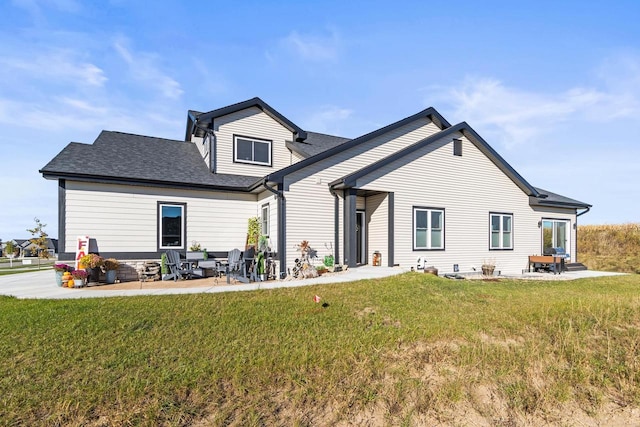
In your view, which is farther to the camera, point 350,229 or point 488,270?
point 488,270

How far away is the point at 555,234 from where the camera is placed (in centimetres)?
1720

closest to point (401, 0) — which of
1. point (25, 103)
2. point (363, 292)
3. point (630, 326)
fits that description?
point (363, 292)

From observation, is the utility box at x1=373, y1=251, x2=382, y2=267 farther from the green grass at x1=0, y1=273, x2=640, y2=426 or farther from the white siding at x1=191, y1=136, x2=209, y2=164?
the white siding at x1=191, y1=136, x2=209, y2=164

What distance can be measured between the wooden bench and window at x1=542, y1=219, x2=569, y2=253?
91 cm

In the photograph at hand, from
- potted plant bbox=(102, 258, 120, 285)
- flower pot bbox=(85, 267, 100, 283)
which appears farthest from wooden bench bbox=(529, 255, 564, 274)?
flower pot bbox=(85, 267, 100, 283)

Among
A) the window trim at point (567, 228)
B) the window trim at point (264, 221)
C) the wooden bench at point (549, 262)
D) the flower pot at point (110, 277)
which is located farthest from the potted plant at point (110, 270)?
the window trim at point (567, 228)

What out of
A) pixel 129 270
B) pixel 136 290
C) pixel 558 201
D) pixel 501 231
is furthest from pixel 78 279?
pixel 558 201

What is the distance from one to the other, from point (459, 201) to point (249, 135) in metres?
9.10

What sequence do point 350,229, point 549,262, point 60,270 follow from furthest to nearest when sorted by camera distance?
point 549,262, point 350,229, point 60,270

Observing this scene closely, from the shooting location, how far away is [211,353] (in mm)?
4980

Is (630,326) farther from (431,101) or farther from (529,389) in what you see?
(431,101)

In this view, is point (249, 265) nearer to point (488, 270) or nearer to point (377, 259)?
point (377, 259)

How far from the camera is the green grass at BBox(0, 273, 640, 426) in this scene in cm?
376

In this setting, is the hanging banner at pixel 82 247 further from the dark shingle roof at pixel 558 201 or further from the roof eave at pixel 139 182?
the dark shingle roof at pixel 558 201
